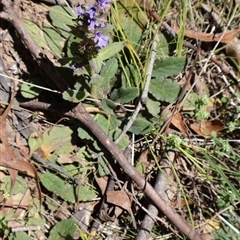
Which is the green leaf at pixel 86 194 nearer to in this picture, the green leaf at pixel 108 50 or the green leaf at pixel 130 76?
the green leaf at pixel 130 76

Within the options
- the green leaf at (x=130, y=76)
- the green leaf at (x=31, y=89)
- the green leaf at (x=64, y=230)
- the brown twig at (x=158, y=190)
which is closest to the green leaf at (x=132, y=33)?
the green leaf at (x=130, y=76)

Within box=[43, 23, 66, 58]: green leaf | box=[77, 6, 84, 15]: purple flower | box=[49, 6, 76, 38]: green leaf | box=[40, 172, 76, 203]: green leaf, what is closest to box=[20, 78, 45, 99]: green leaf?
box=[43, 23, 66, 58]: green leaf

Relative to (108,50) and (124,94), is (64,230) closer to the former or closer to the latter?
(124,94)

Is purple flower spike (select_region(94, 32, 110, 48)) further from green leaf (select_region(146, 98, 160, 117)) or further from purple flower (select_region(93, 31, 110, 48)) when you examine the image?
green leaf (select_region(146, 98, 160, 117))

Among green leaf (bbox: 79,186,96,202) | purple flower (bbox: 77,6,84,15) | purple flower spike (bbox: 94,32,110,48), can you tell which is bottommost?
green leaf (bbox: 79,186,96,202)

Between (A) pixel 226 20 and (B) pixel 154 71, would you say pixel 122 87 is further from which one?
(A) pixel 226 20
